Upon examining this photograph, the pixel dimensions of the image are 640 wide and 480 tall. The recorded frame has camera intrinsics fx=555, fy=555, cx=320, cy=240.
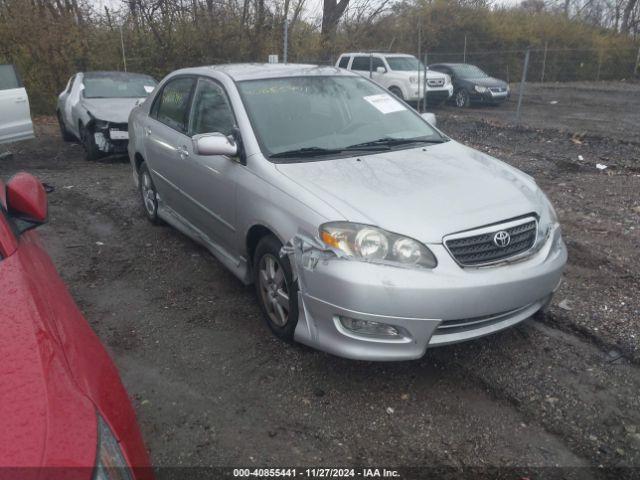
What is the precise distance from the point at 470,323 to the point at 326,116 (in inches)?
75.8

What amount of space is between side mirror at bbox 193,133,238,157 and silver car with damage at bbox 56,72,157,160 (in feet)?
19.3

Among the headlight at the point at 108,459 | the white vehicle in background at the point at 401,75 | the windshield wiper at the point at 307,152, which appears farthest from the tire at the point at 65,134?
the headlight at the point at 108,459

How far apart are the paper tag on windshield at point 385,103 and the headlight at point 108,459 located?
10.8ft

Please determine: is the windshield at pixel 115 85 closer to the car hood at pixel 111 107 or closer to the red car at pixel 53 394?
the car hood at pixel 111 107

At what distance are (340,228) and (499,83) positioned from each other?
1675cm

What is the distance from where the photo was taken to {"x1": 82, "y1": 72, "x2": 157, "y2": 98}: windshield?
9.87 m

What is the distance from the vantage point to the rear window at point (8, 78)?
907cm

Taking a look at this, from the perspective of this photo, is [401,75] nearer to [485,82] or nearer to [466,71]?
[485,82]

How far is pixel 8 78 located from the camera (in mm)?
9203

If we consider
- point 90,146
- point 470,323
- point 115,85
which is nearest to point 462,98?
point 115,85

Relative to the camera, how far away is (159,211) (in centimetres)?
555

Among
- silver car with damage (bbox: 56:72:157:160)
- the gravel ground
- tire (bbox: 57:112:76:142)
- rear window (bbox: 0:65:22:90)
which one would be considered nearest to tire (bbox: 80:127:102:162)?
silver car with damage (bbox: 56:72:157:160)

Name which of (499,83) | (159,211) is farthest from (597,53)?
(159,211)

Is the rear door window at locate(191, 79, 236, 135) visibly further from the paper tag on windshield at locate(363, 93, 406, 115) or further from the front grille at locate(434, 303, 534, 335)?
the front grille at locate(434, 303, 534, 335)
